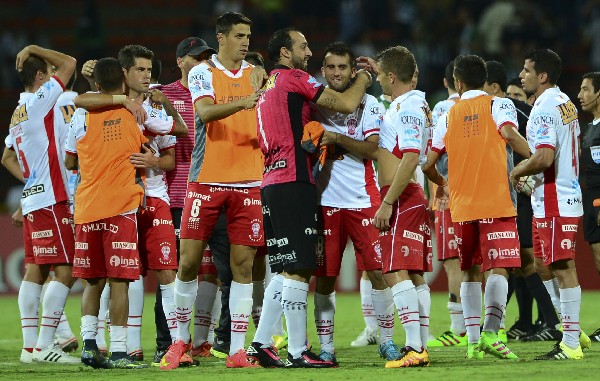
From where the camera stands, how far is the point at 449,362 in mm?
8328

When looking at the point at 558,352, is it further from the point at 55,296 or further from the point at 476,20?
the point at 476,20

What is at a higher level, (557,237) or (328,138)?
(328,138)

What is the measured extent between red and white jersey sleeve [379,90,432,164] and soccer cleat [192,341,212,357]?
2.53 meters

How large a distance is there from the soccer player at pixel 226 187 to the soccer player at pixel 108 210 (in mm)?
415

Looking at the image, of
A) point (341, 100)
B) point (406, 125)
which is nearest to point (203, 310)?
point (341, 100)

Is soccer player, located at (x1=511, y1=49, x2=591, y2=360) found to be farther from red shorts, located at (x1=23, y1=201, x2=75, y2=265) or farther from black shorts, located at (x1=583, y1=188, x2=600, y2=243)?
red shorts, located at (x1=23, y1=201, x2=75, y2=265)

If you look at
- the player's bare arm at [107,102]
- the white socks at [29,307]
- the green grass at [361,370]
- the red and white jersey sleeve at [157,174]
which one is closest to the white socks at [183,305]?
the green grass at [361,370]

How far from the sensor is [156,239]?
29.6ft

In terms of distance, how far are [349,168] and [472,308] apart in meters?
1.52

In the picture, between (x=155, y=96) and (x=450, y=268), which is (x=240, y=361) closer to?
(x=155, y=96)

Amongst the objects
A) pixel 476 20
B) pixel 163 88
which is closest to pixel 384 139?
pixel 163 88

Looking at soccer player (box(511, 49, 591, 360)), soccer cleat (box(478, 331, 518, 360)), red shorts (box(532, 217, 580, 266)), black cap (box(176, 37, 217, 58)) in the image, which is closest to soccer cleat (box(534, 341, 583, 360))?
soccer player (box(511, 49, 591, 360))

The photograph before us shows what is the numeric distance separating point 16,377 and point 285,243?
7.15 ft

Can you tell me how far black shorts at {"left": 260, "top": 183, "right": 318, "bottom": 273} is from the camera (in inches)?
311
